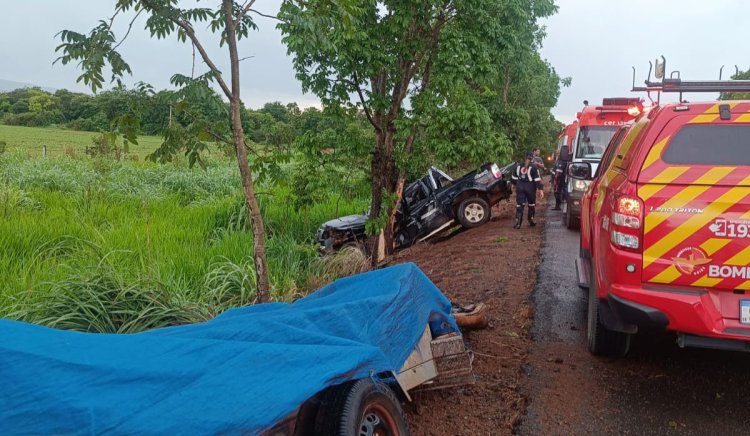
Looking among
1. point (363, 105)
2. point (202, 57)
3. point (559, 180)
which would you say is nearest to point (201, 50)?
point (202, 57)

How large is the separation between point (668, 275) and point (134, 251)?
514cm

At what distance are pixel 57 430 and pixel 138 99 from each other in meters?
3.01

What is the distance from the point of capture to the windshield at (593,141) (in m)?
13.2

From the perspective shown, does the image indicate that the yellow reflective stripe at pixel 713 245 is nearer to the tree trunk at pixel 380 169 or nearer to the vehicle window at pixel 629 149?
the vehicle window at pixel 629 149

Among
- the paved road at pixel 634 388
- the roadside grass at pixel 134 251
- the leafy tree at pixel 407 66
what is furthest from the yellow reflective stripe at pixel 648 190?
the leafy tree at pixel 407 66

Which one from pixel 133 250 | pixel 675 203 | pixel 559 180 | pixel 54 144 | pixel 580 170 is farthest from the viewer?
pixel 54 144

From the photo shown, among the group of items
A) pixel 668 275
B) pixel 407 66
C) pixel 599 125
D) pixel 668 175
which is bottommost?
pixel 668 275

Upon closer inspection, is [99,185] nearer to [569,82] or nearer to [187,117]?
[187,117]

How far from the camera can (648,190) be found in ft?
13.1

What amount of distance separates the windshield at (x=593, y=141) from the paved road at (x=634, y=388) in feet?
25.7

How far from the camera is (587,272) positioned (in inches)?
232

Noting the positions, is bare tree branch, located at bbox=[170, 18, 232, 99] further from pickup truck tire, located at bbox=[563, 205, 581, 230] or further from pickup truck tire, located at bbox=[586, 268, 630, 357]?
pickup truck tire, located at bbox=[563, 205, 581, 230]

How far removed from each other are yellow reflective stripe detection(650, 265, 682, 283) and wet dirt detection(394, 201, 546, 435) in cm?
131

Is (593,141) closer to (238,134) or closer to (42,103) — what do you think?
(238,134)
